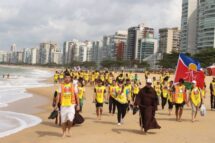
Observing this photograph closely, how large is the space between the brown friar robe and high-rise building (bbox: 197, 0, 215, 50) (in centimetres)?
10383

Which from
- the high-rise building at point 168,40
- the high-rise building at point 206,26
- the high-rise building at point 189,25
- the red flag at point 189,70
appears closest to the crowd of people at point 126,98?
the red flag at point 189,70

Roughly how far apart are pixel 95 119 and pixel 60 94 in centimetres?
428

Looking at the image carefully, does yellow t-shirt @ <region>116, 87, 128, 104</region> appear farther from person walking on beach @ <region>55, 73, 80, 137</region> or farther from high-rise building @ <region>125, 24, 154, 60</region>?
high-rise building @ <region>125, 24, 154, 60</region>

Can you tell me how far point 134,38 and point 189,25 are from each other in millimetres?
56097

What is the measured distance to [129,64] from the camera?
5472 inches

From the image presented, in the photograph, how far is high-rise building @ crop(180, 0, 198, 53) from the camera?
128m

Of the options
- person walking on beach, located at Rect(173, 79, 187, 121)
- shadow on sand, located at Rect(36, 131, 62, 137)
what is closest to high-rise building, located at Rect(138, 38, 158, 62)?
person walking on beach, located at Rect(173, 79, 187, 121)

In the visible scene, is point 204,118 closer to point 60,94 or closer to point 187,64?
point 187,64

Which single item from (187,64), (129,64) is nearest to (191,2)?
(129,64)

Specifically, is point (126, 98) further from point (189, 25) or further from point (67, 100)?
point (189, 25)

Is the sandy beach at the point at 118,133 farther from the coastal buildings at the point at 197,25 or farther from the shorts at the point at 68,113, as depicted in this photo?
the coastal buildings at the point at 197,25

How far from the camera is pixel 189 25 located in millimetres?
132750

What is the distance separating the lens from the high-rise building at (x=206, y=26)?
113 meters

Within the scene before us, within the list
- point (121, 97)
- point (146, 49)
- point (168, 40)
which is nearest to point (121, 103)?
point (121, 97)
